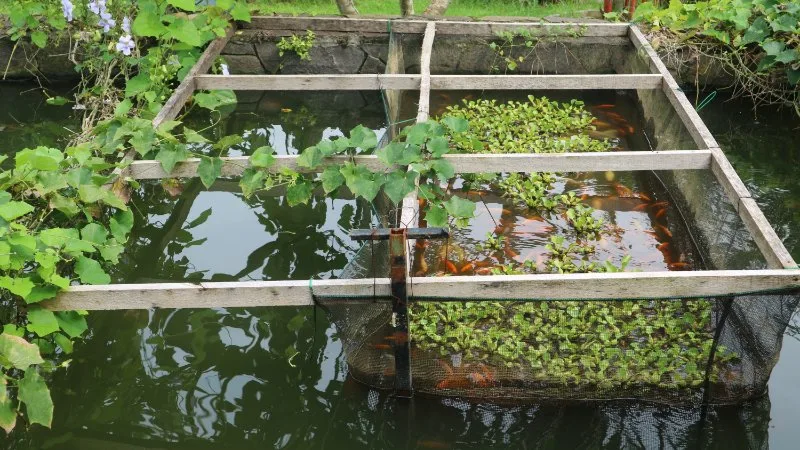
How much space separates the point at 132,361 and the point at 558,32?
13.6ft

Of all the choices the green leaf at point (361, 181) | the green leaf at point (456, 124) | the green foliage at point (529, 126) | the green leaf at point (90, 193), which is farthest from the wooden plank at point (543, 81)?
the green leaf at point (90, 193)

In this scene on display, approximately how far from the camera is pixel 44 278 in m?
3.12

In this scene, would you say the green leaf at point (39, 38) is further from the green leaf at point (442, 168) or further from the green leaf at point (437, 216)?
the green leaf at point (437, 216)

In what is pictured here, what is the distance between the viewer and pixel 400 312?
10.5 feet

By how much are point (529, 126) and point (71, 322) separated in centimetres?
364

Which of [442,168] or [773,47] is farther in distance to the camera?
[773,47]

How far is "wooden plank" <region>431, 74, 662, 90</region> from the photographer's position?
5270mm

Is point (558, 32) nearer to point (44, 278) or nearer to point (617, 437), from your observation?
point (617, 437)

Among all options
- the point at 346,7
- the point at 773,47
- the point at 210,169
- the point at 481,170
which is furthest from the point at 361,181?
the point at 773,47

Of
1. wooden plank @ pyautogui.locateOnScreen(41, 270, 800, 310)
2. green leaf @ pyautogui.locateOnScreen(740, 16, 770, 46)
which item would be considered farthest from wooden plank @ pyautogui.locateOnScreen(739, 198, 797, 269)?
green leaf @ pyautogui.locateOnScreen(740, 16, 770, 46)

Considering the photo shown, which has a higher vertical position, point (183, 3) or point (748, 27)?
point (183, 3)

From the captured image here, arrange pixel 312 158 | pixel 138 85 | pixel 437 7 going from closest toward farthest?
1. pixel 312 158
2. pixel 138 85
3. pixel 437 7

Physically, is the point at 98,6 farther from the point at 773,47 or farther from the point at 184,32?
the point at 773,47

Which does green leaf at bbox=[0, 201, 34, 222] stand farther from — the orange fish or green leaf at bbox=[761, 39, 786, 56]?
green leaf at bbox=[761, 39, 786, 56]
